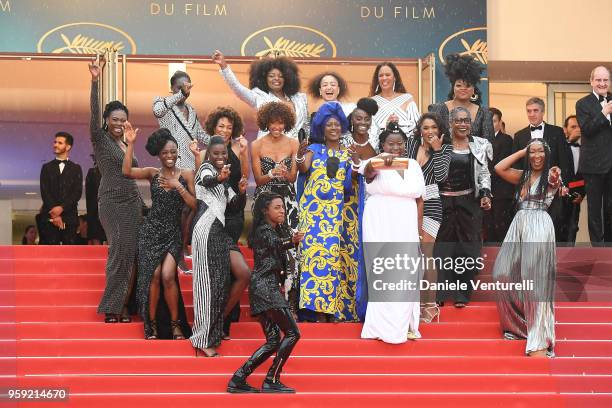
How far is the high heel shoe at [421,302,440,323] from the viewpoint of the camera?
435 inches

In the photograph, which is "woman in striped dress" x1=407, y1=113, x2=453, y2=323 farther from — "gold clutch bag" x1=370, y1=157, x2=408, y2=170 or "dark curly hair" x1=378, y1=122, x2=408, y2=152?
"gold clutch bag" x1=370, y1=157, x2=408, y2=170

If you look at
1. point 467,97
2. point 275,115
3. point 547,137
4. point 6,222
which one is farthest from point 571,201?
point 6,222

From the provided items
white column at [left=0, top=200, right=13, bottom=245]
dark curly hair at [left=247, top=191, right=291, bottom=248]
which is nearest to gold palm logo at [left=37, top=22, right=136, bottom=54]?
white column at [left=0, top=200, right=13, bottom=245]

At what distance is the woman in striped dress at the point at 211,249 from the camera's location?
33.6ft

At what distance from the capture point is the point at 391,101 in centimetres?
1227

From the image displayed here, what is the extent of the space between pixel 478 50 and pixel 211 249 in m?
7.10

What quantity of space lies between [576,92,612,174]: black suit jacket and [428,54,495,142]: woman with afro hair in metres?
1.00

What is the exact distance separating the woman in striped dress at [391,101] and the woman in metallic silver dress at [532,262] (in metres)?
1.41

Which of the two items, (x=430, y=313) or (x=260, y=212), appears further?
(x=430, y=313)

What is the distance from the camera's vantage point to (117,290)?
10.9 meters

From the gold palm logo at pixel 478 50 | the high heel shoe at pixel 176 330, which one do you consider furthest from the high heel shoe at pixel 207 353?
the gold palm logo at pixel 478 50
